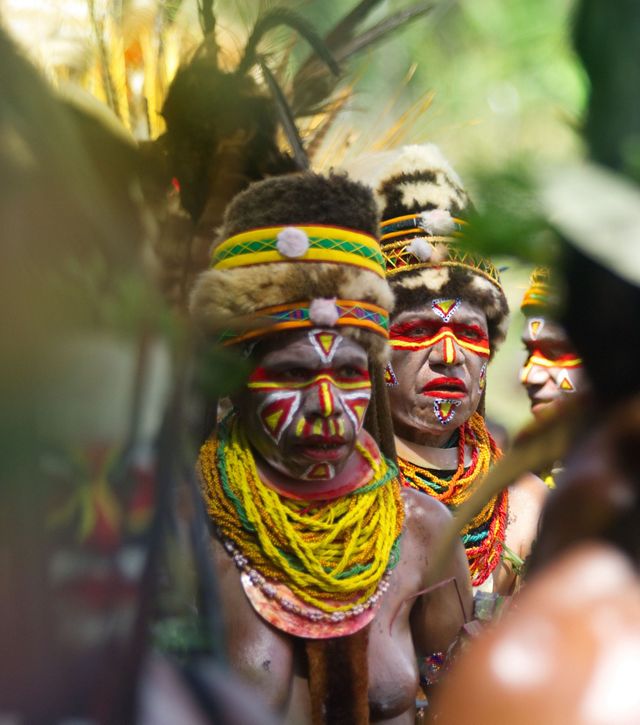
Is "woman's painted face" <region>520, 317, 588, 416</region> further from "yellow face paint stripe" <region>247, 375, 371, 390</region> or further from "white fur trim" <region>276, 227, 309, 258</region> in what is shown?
"white fur trim" <region>276, 227, 309, 258</region>

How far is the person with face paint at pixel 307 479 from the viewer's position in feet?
10.6

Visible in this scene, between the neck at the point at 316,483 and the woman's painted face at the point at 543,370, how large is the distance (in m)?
2.57

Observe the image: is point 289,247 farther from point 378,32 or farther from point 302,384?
point 378,32

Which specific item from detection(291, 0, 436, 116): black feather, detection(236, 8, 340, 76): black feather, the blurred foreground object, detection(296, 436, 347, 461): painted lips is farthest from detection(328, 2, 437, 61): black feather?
the blurred foreground object

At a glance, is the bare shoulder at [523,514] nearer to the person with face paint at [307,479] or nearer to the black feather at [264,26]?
the person with face paint at [307,479]

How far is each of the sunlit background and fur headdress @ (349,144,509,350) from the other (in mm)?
154

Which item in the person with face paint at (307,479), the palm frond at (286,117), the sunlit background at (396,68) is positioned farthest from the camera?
the person with face paint at (307,479)

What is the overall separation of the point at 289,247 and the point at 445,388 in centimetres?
149

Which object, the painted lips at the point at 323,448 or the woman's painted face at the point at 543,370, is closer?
the painted lips at the point at 323,448

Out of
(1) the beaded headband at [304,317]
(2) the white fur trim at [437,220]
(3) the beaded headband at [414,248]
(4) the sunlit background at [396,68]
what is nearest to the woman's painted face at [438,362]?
(3) the beaded headband at [414,248]

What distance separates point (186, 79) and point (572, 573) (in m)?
1.90

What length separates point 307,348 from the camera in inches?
133

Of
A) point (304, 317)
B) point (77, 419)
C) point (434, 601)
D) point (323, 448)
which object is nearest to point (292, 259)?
point (304, 317)

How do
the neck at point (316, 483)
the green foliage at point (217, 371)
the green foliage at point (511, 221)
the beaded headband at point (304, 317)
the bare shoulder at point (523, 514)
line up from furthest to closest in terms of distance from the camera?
the bare shoulder at point (523, 514), the neck at point (316, 483), the beaded headband at point (304, 317), the green foliage at point (511, 221), the green foliage at point (217, 371)
